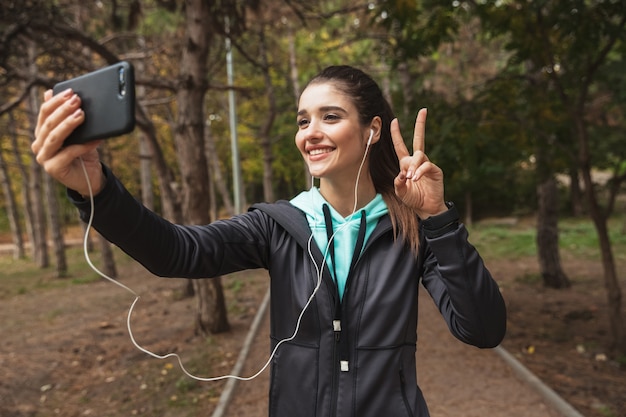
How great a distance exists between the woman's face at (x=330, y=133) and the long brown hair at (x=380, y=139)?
4 cm

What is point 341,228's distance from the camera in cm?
178

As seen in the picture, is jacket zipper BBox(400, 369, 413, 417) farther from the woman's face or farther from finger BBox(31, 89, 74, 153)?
finger BBox(31, 89, 74, 153)

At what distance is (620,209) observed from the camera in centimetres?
2212

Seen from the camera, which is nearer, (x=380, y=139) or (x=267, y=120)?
(x=380, y=139)

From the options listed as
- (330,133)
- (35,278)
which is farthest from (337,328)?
(35,278)

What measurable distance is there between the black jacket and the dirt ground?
3327mm

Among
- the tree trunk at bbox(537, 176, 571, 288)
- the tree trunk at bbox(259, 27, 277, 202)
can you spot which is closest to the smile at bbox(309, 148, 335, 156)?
the tree trunk at bbox(537, 176, 571, 288)

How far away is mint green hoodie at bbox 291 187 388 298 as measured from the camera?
5.67 feet

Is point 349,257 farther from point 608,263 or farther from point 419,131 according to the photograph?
point 608,263

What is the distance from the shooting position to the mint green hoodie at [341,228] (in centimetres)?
173

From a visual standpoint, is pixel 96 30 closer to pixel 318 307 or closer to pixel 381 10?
pixel 381 10

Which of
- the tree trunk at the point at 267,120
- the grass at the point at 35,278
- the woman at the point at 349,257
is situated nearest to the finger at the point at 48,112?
the woman at the point at 349,257

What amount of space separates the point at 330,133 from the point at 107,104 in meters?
0.77

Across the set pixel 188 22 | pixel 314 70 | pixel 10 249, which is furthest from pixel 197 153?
pixel 10 249
